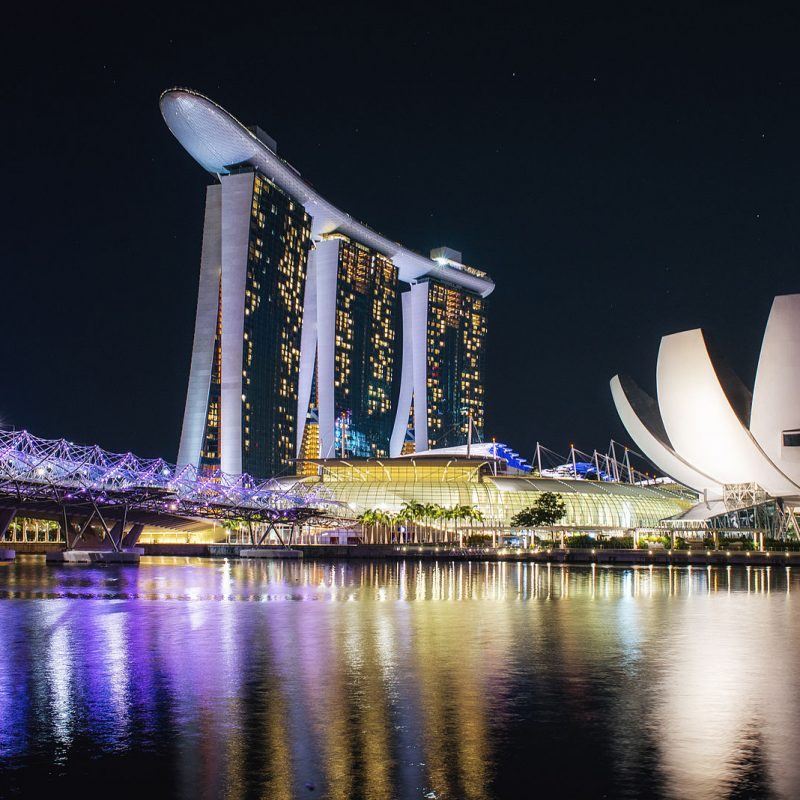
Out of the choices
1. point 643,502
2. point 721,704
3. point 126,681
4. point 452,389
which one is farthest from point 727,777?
point 452,389

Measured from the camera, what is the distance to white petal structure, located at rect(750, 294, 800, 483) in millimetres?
61719

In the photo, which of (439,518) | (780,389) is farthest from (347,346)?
(780,389)

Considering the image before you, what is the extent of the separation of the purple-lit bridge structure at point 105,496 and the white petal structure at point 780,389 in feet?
109

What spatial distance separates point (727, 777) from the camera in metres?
6.86

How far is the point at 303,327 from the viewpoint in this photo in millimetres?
141875

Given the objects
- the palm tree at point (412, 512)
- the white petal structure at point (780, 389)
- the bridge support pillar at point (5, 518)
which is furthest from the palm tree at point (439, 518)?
the bridge support pillar at point (5, 518)

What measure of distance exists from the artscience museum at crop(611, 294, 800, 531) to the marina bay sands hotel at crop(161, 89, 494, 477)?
53349mm

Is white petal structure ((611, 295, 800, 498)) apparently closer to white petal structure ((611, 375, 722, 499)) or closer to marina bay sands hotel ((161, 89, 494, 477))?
white petal structure ((611, 375, 722, 499))

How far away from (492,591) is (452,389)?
144501 mm

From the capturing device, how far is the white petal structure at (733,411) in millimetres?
62438

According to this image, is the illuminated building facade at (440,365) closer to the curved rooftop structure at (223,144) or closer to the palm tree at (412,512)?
the curved rooftop structure at (223,144)

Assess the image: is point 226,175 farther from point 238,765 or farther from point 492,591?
point 238,765

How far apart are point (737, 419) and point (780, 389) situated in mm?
3484

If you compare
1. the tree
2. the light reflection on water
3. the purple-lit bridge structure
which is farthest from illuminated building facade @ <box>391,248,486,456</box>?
the light reflection on water
